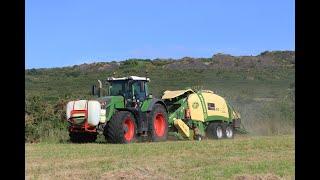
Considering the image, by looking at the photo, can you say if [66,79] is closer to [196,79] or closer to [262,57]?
[196,79]

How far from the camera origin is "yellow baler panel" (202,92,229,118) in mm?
19531

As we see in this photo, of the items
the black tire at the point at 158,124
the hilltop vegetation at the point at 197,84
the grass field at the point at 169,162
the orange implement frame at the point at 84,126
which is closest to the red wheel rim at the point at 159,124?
the black tire at the point at 158,124

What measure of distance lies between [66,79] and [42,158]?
47.3m

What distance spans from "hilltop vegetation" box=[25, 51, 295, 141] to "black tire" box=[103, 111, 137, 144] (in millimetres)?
2998

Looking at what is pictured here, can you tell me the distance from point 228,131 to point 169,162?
10484 millimetres

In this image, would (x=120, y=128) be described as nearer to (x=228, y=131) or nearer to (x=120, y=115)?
(x=120, y=115)

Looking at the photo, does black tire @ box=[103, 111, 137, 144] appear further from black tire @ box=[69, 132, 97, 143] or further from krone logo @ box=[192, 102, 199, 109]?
krone logo @ box=[192, 102, 199, 109]

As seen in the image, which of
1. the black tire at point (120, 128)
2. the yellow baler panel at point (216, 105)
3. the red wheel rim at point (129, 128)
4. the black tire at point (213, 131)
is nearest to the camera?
the black tire at point (120, 128)

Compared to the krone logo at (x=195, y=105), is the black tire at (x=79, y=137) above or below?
below

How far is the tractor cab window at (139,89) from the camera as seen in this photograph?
1716 centimetres

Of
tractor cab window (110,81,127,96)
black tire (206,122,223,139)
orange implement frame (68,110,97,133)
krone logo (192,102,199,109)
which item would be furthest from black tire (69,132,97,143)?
black tire (206,122,223,139)

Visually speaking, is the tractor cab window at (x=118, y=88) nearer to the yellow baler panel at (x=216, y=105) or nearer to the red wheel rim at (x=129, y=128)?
the red wheel rim at (x=129, y=128)

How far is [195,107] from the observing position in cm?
1892
